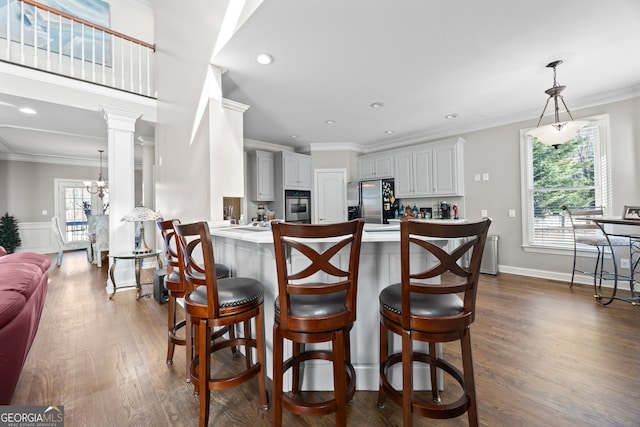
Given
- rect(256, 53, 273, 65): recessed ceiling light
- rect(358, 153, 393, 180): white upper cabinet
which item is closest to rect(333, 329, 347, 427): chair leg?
rect(256, 53, 273, 65): recessed ceiling light

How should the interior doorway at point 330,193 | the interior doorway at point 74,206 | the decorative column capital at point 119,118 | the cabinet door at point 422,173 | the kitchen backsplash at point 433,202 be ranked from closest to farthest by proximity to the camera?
the decorative column capital at point 119,118 → the kitchen backsplash at point 433,202 → the cabinet door at point 422,173 → the interior doorway at point 330,193 → the interior doorway at point 74,206

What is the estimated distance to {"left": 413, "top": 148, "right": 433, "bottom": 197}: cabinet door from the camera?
5.09 meters

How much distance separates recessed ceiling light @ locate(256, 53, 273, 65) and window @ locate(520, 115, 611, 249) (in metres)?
3.97

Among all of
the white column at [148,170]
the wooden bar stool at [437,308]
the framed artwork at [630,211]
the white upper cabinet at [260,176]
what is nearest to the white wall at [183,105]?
the white column at [148,170]

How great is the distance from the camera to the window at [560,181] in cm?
372

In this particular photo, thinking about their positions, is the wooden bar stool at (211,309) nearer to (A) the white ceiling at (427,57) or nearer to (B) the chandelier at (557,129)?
(A) the white ceiling at (427,57)

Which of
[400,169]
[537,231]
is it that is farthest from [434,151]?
[537,231]

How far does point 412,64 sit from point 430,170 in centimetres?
267

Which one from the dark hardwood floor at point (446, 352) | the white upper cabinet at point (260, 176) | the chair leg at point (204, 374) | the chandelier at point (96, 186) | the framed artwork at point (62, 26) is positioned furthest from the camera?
the chandelier at point (96, 186)

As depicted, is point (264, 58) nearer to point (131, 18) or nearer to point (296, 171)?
point (296, 171)

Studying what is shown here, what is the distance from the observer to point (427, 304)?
4.07ft

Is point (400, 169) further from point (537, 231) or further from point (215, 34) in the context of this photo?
point (215, 34)

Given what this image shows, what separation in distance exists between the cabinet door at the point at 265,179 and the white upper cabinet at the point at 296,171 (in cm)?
33

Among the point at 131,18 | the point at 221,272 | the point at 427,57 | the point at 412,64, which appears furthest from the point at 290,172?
the point at 131,18
